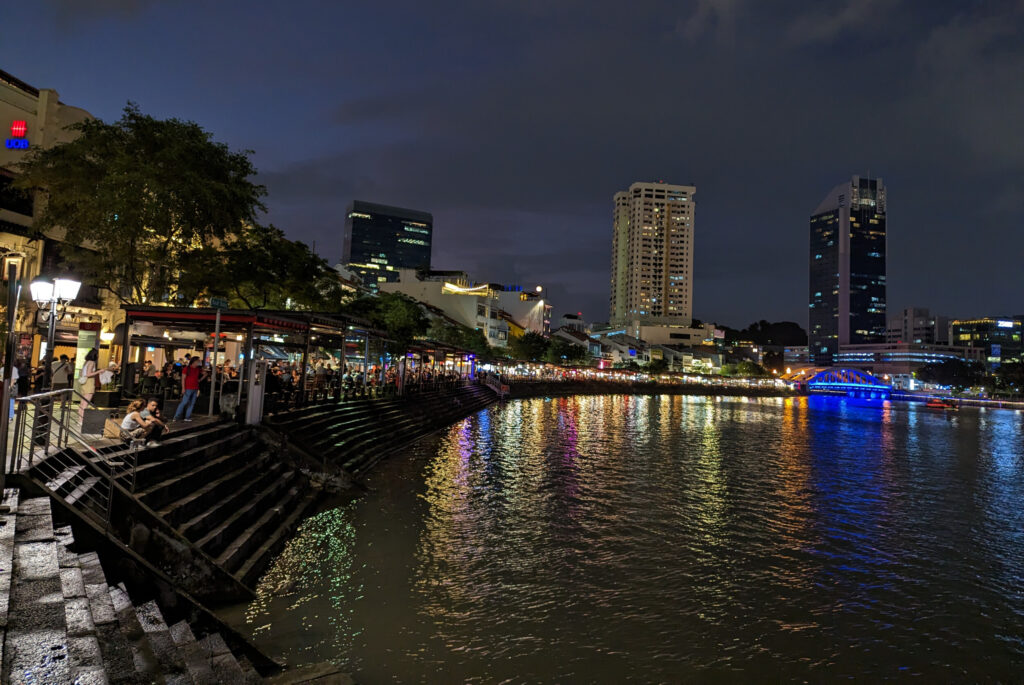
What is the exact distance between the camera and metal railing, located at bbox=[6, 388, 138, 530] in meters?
7.58

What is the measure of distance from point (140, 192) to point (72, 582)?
599 inches

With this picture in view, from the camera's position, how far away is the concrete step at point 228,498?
9031 millimetres

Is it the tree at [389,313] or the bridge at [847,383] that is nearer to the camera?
the tree at [389,313]

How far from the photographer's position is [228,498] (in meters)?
10.9

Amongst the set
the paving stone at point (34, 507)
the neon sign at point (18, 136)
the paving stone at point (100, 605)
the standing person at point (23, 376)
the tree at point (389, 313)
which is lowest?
the paving stone at point (100, 605)

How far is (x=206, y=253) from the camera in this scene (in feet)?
67.6

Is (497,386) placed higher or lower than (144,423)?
lower

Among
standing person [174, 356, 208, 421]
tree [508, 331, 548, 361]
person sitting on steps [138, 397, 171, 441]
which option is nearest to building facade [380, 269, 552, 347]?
tree [508, 331, 548, 361]

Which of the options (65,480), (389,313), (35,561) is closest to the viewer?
(35,561)

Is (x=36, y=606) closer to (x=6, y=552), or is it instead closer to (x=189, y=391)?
(x=6, y=552)

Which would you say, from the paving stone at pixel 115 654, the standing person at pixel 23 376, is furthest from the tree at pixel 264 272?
the paving stone at pixel 115 654

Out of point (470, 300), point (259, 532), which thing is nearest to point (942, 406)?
point (470, 300)

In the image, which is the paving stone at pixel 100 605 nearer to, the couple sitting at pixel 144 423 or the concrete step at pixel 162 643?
the concrete step at pixel 162 643

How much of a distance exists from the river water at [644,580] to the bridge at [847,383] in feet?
454
